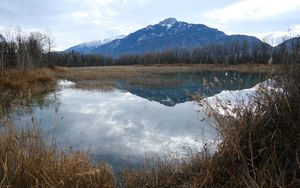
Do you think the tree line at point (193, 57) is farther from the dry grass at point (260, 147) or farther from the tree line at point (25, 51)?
the dry grass at point (260, 147)

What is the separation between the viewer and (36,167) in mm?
4316

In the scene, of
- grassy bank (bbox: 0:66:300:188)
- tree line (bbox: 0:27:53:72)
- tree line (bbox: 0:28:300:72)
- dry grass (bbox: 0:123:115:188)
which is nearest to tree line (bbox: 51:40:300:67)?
tree line (bbox: 0:28:300:72)

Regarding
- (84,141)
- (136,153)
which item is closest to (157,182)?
(136,153)

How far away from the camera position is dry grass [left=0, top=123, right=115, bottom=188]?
413 cm

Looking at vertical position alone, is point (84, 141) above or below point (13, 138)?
below

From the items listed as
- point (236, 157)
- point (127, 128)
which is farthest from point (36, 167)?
point (127, 128)

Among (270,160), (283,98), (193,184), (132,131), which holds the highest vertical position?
(283,98)

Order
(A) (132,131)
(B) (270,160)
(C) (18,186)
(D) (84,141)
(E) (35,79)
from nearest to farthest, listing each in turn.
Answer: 1. (C) (18,186)
2. (B) (270,160)
3. (D) (84,141)
4. (A) (132,131)
5. (E) (35,79)

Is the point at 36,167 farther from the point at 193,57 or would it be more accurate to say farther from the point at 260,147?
the point at 193,57

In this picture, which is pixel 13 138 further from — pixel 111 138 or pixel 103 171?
pixel 111 138

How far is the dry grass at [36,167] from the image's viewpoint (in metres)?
4.13

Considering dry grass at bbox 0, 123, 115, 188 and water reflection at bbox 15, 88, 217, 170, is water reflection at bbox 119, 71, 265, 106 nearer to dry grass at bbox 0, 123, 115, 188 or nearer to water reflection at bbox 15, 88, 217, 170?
water reflection at bbox 15, 88, 217, 170

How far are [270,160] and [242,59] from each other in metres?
92.0

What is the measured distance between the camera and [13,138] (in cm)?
446
